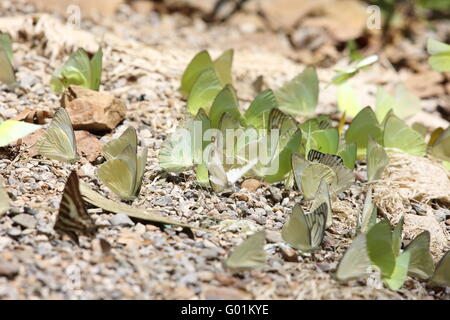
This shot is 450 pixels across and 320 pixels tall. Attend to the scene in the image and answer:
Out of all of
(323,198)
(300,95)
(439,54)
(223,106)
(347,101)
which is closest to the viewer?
(323,198)

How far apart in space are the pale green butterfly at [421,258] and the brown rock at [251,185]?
0.50 metres

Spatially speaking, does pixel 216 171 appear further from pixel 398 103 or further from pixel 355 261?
pixel 398 103

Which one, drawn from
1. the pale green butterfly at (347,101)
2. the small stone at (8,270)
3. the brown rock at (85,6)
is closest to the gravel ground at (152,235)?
the small stone at (8,270)

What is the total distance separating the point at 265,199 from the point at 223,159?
17 cm

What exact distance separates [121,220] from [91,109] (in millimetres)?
647

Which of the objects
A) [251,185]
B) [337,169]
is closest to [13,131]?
[251,185]

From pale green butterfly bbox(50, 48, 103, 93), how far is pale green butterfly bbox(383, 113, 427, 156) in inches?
40.4

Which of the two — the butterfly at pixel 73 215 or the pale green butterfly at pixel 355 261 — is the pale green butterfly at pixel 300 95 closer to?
the pale green butterfly at pixel 355 261

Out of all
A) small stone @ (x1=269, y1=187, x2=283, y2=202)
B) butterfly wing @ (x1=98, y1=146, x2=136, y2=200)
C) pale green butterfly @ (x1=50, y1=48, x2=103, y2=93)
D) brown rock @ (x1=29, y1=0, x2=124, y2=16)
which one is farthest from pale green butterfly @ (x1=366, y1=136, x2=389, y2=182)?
brown rock @ (x1=29, y1=0, x2=124, y2=16)

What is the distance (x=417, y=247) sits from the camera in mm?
1727

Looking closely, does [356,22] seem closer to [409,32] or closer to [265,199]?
[409,32]

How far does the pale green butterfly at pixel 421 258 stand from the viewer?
5.66 ft

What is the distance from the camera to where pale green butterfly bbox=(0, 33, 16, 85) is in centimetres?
237

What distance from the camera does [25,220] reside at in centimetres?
165
